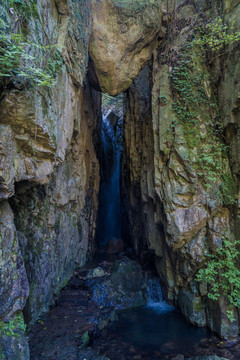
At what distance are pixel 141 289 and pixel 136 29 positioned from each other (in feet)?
31.6

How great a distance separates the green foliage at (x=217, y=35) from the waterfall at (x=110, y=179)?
441 inches

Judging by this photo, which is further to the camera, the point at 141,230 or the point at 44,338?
the point at 141,230

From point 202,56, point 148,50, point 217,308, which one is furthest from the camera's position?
point 148,50

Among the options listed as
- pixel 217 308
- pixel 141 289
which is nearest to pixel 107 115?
pixel 141 289

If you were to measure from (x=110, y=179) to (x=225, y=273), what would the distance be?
14092mm

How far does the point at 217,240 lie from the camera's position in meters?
6.24

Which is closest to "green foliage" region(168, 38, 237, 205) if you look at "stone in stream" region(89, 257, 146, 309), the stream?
the stream

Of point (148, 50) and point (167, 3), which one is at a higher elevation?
point (167, 3)

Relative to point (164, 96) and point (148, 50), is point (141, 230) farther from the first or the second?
point (148, 50)

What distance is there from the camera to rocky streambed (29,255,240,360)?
533cm

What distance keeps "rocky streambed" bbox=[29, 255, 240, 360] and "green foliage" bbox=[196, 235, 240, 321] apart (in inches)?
47.1

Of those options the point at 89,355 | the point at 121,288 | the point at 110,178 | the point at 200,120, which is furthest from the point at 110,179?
the point at 89,355

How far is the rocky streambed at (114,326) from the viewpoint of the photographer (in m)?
5.33

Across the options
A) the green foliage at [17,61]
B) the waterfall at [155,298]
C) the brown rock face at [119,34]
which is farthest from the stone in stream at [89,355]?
the brown rock face at [119,34]
